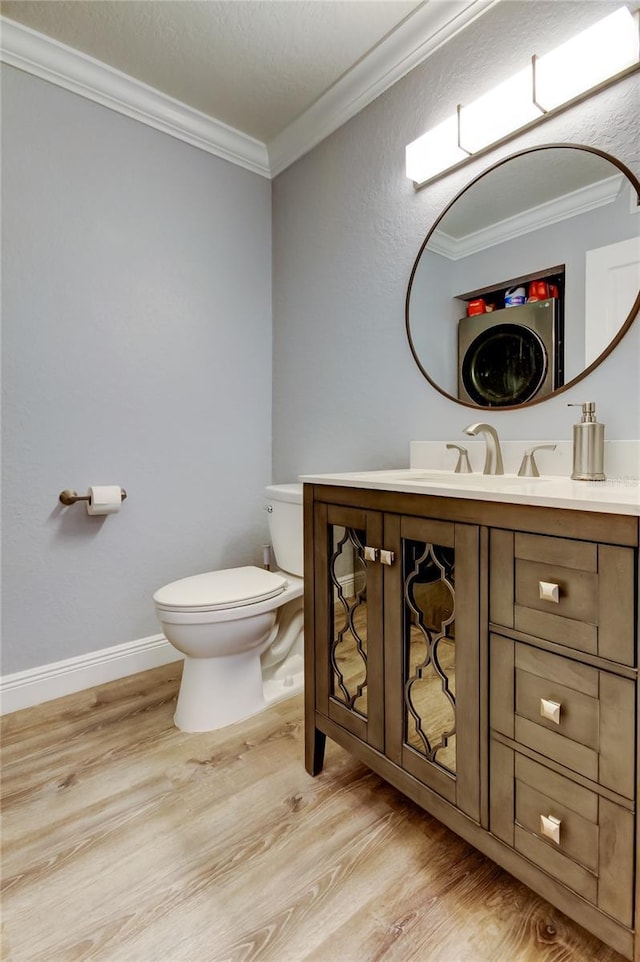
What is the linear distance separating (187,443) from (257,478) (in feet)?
1.34

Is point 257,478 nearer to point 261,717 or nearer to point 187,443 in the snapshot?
point 187,443

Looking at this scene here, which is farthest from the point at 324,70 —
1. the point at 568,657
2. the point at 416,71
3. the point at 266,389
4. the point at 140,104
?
the point at 568,657

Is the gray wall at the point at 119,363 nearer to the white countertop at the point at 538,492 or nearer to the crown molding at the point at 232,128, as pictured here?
the crown molding at the point at 232,128

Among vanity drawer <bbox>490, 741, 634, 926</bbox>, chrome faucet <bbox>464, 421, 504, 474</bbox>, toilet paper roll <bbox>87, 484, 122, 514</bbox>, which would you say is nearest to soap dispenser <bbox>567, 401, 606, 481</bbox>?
chrome faucet <bbox>464, 421, 504, 474</bbox>

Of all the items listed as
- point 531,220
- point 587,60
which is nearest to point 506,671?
point 531,220

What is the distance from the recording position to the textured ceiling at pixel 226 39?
158 cm

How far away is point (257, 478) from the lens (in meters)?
2.41

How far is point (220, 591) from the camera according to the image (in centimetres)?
162

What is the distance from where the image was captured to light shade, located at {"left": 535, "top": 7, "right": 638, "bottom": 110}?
3.78ft

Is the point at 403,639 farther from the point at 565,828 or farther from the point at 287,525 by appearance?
the point at 287,525

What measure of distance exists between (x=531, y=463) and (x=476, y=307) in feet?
1.77

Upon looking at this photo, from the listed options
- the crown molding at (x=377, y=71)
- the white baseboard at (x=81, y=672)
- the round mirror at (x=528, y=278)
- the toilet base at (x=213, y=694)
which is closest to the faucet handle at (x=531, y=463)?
the round mirror at (x=528, y=278)

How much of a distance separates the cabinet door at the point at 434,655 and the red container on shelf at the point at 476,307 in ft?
2.69

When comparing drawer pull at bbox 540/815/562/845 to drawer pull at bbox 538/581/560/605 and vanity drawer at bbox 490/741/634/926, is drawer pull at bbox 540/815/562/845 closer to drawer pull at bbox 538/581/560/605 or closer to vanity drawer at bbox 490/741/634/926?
vanity drawer at bbox 490/741/634/926
